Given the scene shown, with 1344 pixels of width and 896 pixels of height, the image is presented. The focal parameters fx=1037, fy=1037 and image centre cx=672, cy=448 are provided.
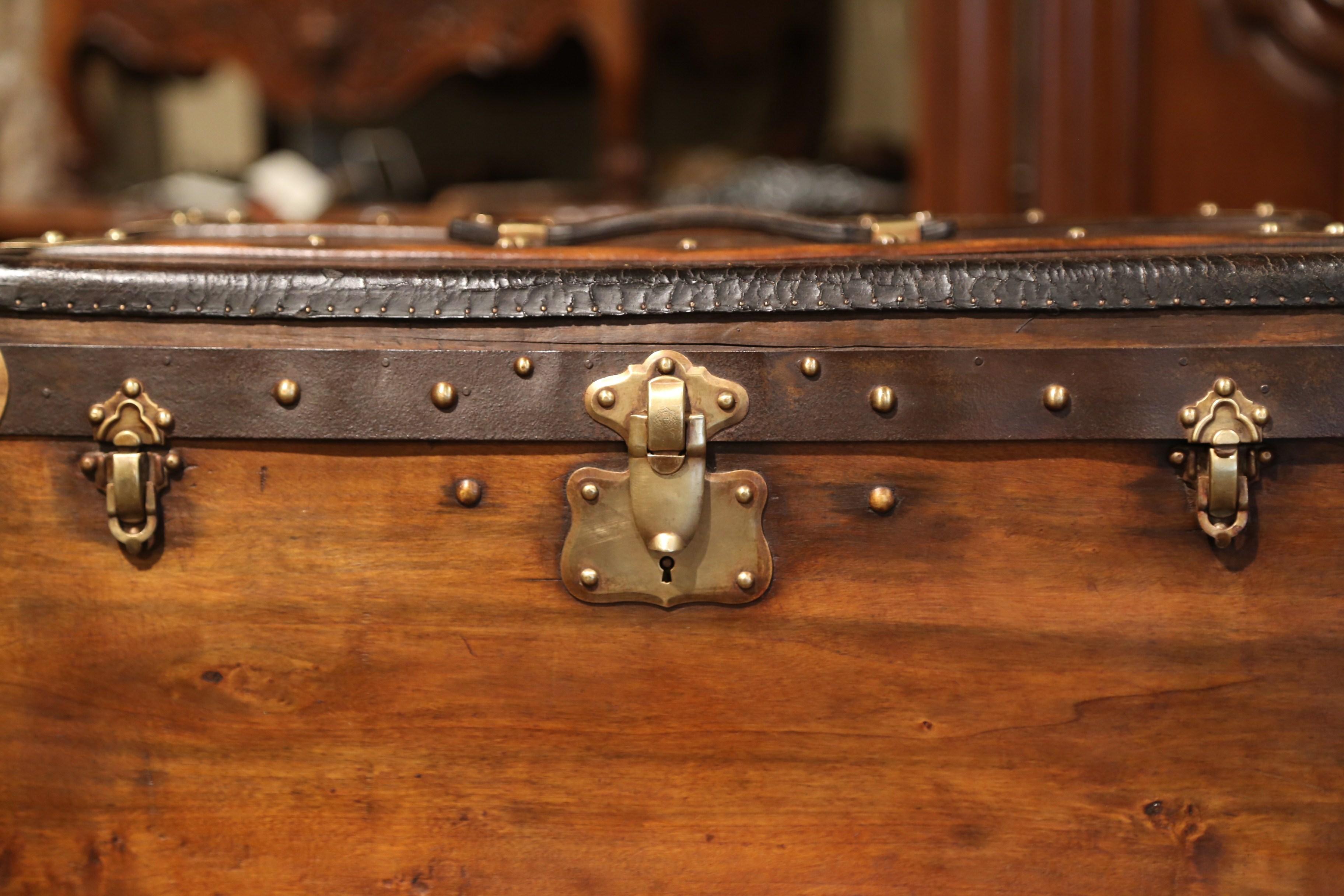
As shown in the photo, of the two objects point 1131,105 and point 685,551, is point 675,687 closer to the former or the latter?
point 685,551

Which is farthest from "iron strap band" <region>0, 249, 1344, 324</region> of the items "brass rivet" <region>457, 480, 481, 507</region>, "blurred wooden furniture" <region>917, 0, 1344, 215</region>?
"blurred wooden furniture" <region>917, 0, 1344, 215</region>

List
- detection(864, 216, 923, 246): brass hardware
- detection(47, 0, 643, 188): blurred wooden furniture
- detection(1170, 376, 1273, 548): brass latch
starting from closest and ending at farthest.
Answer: detection(1170, 376, 1273, 548): brass latch → detection(864, 216, 923, 246): brass hardware → detection(47, 0, 643, 188): blurred wooden furniture

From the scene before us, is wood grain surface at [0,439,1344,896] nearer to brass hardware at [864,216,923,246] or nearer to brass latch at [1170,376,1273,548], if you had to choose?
brass latch at [1170,376,1273,548]

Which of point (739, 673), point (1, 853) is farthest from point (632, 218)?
point (1, 853)

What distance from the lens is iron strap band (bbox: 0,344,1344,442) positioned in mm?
695

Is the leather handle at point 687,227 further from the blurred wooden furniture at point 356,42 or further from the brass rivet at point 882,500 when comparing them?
the blurred wooden furniture at point 356,42

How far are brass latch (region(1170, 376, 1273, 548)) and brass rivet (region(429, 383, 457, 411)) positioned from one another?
0.49 meters

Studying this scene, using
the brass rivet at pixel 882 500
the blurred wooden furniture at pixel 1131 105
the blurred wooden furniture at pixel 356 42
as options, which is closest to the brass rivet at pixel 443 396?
the brass rivet at pixel 882 500

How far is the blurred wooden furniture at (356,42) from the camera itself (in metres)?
1.96

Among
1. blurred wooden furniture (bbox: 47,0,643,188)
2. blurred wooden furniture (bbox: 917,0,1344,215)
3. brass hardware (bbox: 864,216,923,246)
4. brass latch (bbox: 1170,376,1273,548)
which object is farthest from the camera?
blurred wooden furniture (bbox: 47,0,643,188)

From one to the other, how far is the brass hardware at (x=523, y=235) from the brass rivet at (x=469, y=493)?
213 millimetres

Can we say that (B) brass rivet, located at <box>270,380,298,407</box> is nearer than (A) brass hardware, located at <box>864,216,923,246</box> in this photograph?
Yes

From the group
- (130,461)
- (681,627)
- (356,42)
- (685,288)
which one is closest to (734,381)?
(685,288)

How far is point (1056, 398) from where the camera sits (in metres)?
0.70
